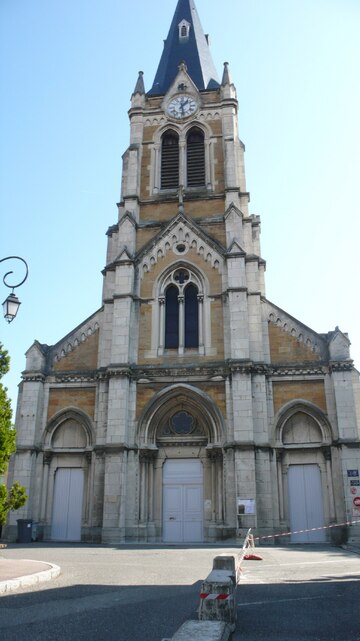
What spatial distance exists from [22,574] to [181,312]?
1535cm

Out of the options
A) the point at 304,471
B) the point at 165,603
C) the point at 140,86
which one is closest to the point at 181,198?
the point at 140,86

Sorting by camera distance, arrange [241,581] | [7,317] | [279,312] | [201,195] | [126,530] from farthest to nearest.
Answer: [201,195], [279,312], [126,530], [7,317], [241,581]

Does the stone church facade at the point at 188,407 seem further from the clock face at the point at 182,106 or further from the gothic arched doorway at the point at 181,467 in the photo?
the clock face at the point at 182,106

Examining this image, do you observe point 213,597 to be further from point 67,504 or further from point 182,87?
point 182,87

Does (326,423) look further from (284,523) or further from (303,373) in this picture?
(284,523)

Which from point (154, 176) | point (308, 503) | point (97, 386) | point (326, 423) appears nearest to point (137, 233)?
point (154, 176)

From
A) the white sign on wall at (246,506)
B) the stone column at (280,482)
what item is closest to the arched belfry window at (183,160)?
the stone column at (280,482)

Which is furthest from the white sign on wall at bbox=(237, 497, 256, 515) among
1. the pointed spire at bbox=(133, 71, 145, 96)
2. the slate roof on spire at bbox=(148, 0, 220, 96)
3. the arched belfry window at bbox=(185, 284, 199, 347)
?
the pointed spire at bbox=(133, 71, 145, 96)

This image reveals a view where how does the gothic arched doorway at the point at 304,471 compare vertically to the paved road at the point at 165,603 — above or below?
above

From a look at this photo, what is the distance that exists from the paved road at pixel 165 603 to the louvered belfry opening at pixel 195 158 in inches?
788

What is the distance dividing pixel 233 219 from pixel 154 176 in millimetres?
5546

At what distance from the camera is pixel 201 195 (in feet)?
88.2

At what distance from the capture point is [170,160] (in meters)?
28.7

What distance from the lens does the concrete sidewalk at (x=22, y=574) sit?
28.5ft
